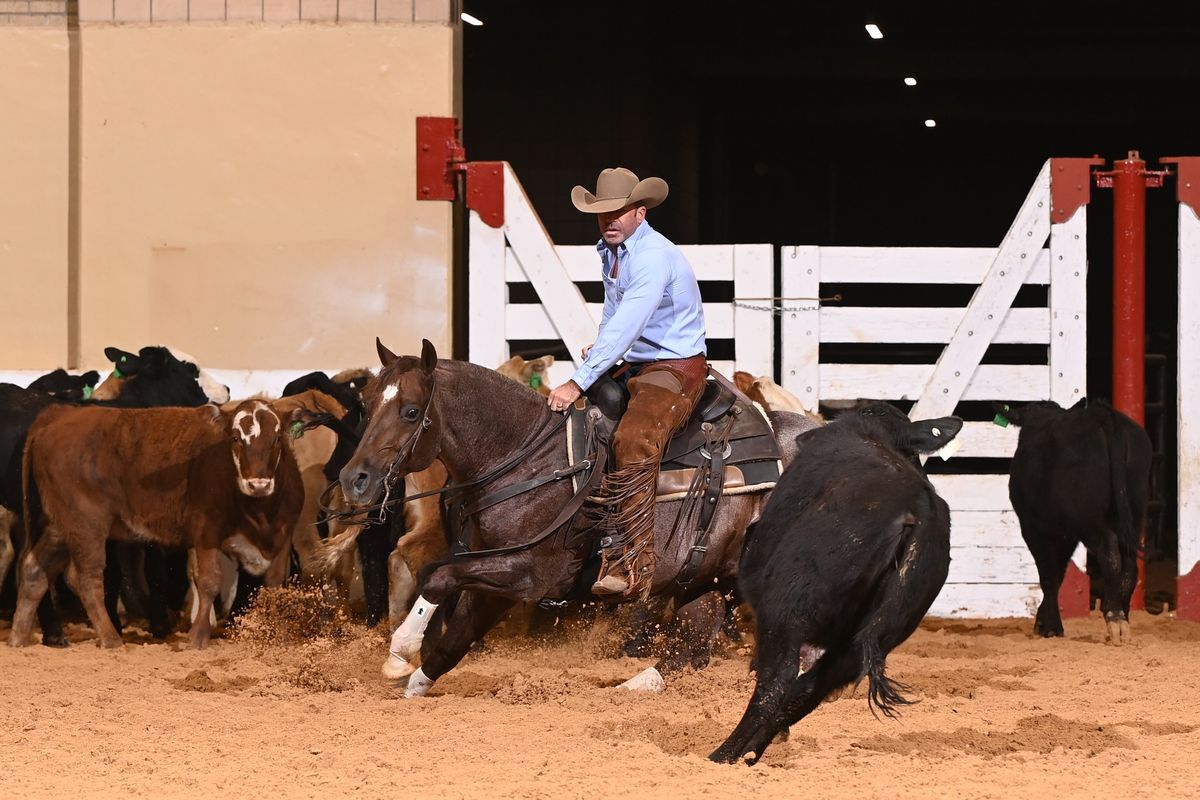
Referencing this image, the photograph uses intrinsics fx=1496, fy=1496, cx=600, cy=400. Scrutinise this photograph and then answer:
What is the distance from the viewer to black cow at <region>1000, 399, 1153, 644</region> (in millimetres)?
8539

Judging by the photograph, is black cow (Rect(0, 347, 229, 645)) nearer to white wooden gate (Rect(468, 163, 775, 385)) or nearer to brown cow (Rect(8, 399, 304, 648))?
brown cow (Rect(8, 399, 304, 648))

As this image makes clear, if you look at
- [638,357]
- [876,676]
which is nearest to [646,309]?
[638,357]

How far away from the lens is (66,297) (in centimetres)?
1062

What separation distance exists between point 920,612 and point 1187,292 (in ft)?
18.3

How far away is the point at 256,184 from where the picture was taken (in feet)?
34.5

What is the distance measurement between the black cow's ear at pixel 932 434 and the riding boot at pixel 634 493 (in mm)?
1034

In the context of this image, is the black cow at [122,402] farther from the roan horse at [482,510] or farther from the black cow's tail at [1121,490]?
the black cow's tail at [1121,490]

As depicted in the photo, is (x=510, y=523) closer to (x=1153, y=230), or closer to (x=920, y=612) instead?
(x=920, y=612)

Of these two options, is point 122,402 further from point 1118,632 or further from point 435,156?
point 1118,632

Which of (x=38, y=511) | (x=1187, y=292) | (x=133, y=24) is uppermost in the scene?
(x=133, y=24)

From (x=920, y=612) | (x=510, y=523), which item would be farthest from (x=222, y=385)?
(x=920, y=612)

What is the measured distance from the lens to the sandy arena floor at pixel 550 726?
4797 mm

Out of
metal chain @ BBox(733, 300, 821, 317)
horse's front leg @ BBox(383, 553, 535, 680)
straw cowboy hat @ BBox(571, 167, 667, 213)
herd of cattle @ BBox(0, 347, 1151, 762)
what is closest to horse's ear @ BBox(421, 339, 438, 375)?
horse's front leg @ BBox(383, 553, 535, 680)

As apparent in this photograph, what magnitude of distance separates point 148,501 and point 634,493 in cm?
370
